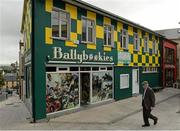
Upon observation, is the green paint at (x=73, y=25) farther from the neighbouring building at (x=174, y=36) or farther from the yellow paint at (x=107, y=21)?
the neighbouring building at (x=174, y=36)

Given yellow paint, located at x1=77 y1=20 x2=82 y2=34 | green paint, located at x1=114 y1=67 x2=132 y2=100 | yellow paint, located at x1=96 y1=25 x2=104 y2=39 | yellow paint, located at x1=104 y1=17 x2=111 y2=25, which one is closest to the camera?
yellow paint, located at x1=77 y1=20 x2=82 y2=34

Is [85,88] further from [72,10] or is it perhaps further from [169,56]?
[169,56]

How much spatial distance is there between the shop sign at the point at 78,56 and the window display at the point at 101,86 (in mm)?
828

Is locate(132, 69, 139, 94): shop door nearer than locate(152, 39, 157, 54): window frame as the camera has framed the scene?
Yes

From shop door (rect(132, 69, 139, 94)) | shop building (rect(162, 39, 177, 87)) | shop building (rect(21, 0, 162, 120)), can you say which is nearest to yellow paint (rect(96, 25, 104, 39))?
shop building (rect(21, 0, 162, 120))

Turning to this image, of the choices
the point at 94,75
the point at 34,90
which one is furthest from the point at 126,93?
the point at 34,90

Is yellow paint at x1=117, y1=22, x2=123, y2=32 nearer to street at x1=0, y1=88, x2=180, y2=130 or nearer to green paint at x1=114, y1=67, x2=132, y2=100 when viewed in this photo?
green paint at x1=114, y1=67, x2=132, y2=100

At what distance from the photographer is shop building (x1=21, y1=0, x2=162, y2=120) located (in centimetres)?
1013

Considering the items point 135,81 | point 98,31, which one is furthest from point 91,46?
point 135,81

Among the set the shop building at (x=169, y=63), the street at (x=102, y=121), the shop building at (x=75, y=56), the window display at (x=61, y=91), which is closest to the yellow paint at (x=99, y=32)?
the shop building at (x=75, y=56)

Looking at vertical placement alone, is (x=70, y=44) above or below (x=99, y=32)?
below

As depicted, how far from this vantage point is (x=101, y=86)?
14.2m

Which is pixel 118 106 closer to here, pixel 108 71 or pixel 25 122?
pixel 108 71

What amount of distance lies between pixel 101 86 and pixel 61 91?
11.8 feet
